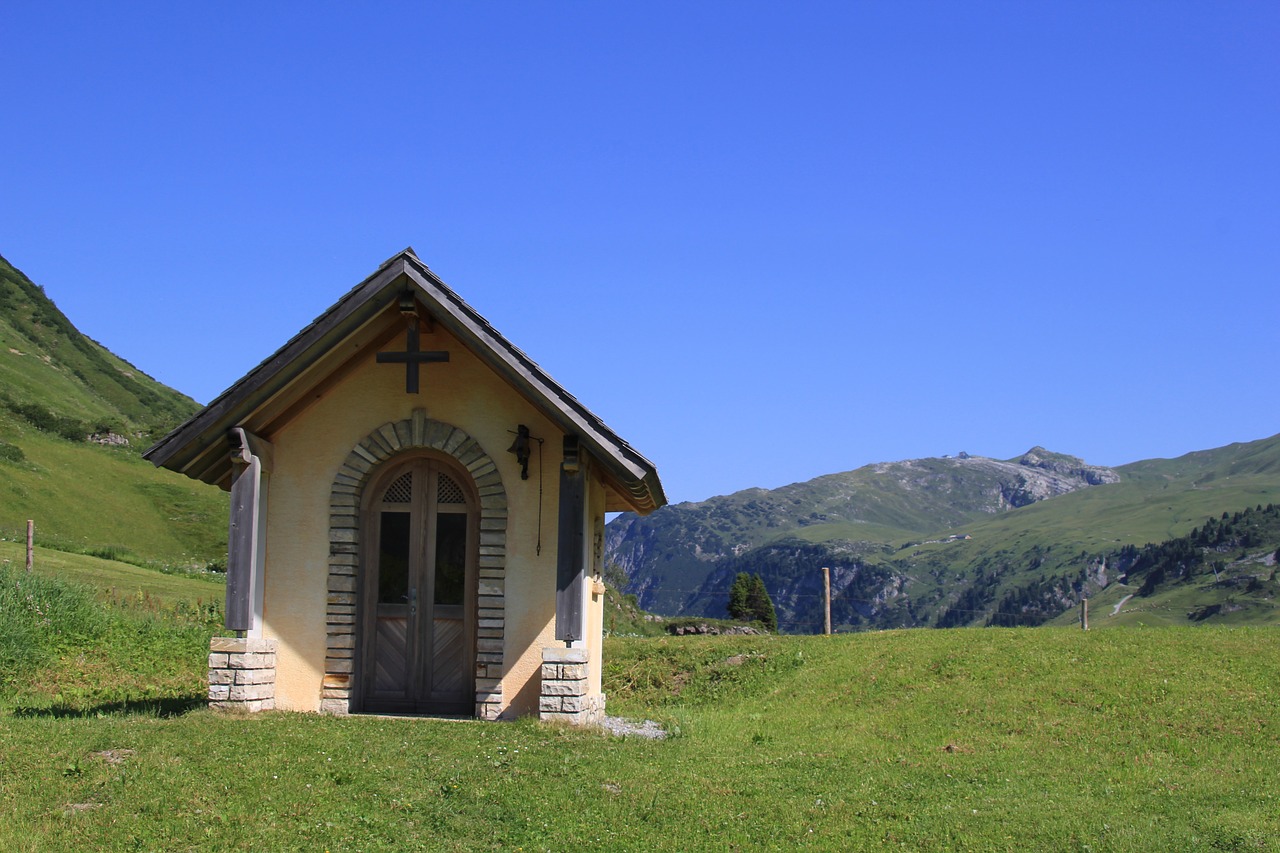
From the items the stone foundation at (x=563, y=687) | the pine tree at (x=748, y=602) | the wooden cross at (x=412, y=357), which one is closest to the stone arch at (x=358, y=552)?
the wooden cross at (x=412, y=357)

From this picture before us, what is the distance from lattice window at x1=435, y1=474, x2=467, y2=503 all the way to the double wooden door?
0.01 m

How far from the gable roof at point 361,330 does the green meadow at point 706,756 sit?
10.2 feet

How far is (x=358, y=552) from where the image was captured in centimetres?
1475

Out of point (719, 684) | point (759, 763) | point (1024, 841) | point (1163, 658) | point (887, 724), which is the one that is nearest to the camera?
point (1024, 841)

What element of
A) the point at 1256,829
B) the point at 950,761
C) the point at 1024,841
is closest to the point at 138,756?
the point at 1024,841

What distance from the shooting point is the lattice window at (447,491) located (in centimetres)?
1498

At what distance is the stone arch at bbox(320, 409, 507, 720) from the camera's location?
1431 centimetres

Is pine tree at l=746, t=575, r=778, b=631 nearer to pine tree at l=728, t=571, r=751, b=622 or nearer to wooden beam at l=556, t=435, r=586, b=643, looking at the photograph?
pine tree at l=728, t=571, r=751, b=622

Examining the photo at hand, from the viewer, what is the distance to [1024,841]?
9.47 metres

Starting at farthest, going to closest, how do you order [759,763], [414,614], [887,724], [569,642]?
[887,724] < [414,614] < [569,642] < [759,763]

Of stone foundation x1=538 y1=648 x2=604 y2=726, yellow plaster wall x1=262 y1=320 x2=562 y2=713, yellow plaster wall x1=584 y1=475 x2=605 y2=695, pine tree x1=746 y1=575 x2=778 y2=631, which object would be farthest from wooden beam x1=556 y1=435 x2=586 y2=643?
pine tree x1=746 y1=575 x2=778 y2=631

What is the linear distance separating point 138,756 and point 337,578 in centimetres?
426

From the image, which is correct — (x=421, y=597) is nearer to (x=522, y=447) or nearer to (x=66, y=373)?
(x=522, y=447)

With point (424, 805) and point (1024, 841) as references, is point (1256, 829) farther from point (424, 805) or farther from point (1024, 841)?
point (424, 805)
